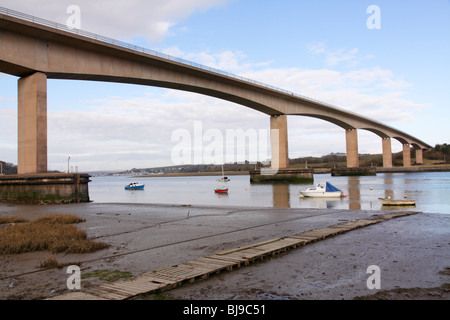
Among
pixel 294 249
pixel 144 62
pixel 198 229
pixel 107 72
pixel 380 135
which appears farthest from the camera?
pixel 380 135

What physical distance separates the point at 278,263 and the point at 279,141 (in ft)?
210

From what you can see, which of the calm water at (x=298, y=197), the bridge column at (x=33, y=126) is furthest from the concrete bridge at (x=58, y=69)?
the calm water at (x=298, y=197)

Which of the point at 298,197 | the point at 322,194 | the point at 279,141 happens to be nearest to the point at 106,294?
the point at 322,194


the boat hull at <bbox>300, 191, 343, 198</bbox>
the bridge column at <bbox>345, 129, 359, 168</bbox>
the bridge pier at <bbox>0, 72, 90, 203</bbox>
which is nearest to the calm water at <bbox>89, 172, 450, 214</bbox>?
the boat hull at <bbox>300, 191, 343, 198</bbox>

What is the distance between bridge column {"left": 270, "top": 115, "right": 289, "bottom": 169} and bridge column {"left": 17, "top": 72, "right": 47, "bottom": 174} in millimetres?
46379

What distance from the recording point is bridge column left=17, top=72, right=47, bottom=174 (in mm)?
29812

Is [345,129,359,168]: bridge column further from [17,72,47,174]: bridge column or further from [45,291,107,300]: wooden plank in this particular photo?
[45,291,107,300]: wooden plank

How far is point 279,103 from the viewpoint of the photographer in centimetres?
6675

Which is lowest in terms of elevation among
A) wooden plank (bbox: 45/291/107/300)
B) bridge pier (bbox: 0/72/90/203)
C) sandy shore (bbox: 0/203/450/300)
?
sandy shore (bbox: 0/203/450/300)
